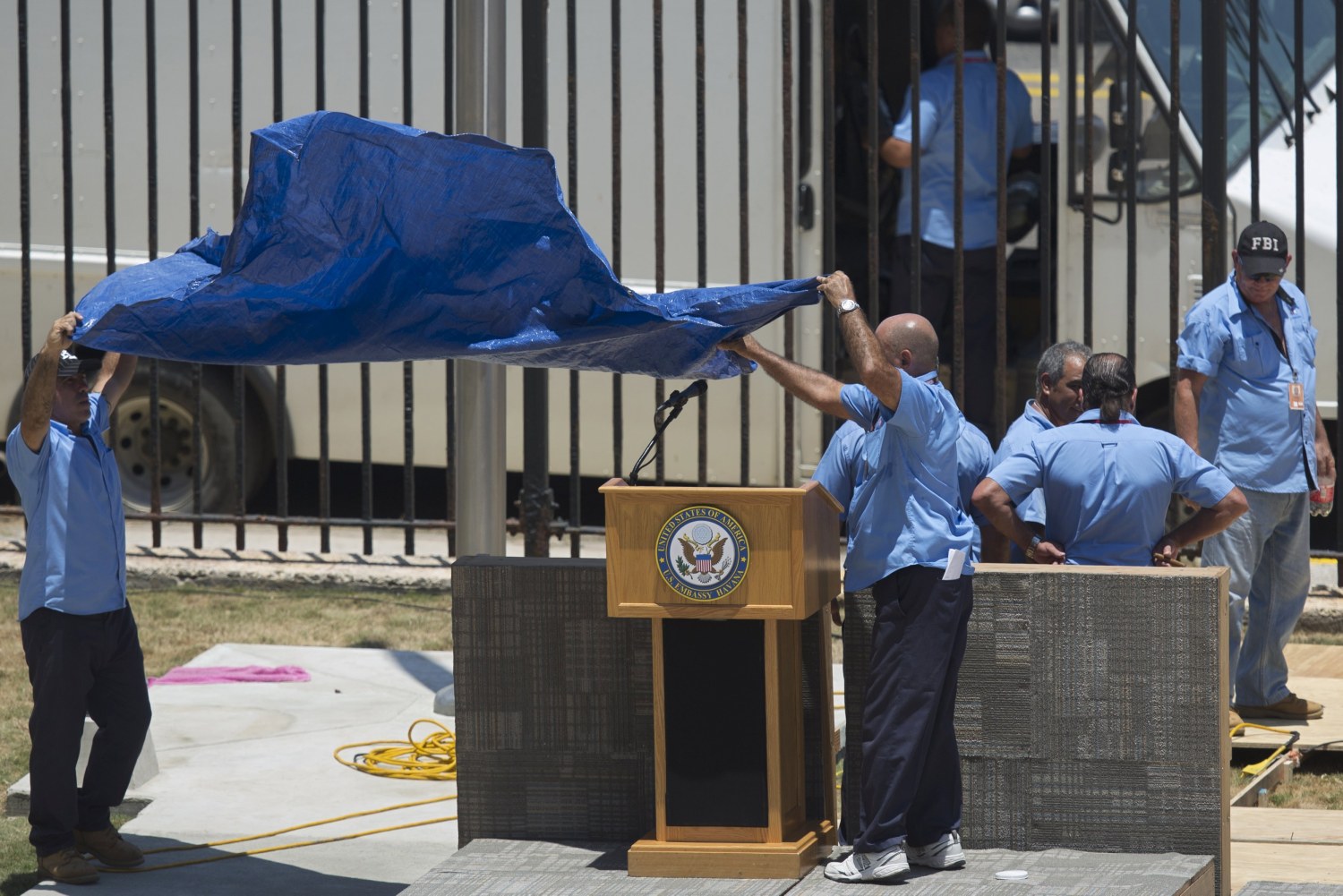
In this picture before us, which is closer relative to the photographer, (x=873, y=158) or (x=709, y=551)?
(x=709, y=551)

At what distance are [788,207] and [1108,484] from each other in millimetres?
3531

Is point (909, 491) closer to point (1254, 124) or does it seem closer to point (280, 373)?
point (1254, 124)

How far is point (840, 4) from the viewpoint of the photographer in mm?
10203

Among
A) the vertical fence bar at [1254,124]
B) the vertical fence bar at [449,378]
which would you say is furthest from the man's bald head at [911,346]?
the vertical fence bar at [449,378]

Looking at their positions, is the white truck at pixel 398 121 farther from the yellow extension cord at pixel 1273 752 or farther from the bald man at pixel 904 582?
the bald man at pixel 904 582

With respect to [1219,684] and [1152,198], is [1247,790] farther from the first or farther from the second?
[1152,198]

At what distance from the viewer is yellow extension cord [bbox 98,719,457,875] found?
626 centimetres

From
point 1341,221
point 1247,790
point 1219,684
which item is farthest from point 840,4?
point 1219,684

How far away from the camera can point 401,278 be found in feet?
18.0

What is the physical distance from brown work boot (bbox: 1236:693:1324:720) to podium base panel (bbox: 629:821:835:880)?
3019mm

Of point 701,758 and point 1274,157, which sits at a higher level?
point 1274,157

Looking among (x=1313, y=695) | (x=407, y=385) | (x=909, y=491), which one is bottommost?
(x=1313, y=695)

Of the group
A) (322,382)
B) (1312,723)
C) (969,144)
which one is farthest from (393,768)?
(969,144)

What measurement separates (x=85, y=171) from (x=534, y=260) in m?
5.99
